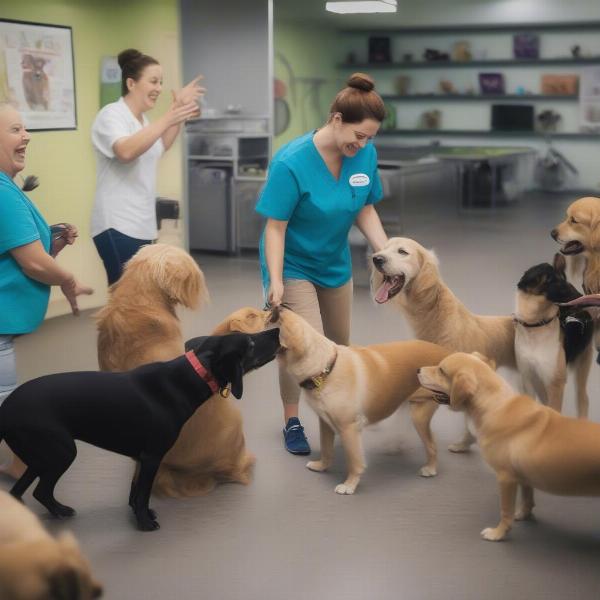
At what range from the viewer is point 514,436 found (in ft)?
8.92

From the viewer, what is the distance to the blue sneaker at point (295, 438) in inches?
145

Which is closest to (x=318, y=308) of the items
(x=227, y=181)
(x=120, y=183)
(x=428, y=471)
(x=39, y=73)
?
(x=428, y=471)

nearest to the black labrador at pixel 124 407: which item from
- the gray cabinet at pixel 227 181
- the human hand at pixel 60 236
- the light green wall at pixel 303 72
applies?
the human hand at pixel 60 236

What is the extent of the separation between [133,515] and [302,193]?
55.6 inches

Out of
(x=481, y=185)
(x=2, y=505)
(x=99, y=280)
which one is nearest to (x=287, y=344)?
(x=2, y=505)

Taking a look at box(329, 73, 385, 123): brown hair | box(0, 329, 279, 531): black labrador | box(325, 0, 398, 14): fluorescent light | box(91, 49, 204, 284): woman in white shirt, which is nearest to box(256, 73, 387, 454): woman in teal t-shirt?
box(329, 73, 385, 123): brown hair

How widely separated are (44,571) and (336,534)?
5.50 feet

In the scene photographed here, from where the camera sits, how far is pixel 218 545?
284 centimetres

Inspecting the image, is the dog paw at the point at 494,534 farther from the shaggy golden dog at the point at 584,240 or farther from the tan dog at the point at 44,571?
the tan dog at the point at 44,571

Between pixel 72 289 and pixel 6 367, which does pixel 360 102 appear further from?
pixel 6 367

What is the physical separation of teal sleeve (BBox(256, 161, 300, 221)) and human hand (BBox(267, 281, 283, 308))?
0.90 ft

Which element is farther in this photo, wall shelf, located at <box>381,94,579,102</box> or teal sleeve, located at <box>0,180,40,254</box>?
wall shelf, located at <box>381,94,579,102</box>

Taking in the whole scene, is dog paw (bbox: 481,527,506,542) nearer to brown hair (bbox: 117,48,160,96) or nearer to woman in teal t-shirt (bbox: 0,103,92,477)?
woman in teal t-shirt (bbox: 0,103,92,477)

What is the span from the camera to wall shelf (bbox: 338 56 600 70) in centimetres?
1389
